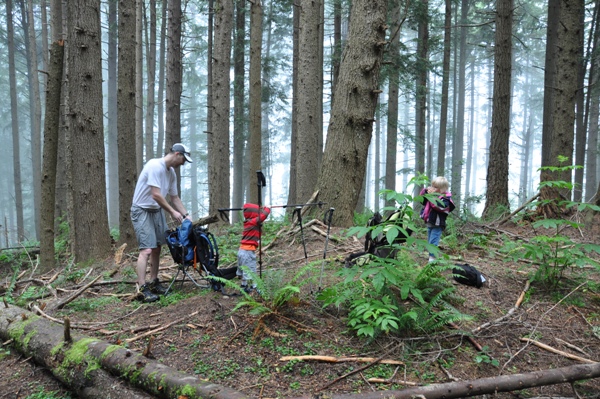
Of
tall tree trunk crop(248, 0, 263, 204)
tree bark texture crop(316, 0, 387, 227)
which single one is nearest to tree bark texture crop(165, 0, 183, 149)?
tall tree trunk crop(248, 0, 263, 204)

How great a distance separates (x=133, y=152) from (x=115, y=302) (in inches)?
199

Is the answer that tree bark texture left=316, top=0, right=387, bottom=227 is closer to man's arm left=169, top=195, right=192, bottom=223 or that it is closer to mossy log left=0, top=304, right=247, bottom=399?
man's arm left=169, top=195, right=192, bottom=223

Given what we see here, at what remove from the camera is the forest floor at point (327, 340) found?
10.5 feet

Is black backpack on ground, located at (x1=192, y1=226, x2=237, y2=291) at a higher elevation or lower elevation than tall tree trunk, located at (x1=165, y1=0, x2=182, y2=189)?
lower

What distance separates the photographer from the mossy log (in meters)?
2.89

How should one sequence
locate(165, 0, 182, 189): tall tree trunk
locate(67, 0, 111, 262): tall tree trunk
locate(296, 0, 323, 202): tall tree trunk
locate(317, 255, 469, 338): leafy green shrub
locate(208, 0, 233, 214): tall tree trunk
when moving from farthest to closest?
1. locate(165, 0, 182, 189): tall tree trunk
2. locate(208, 0, 233, 214): tall tree trunk
3. locate(296, 0, 323, 202): tall tree trunk
4. locate(67, 0, 111, 262): tall tree trunk
5. locate(317, 255, 469, 338): leafy green shrub

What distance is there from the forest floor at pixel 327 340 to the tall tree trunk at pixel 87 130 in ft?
7.90

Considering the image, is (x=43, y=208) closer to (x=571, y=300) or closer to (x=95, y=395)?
(x=95, y=395)

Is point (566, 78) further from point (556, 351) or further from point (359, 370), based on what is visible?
point (359, 370)

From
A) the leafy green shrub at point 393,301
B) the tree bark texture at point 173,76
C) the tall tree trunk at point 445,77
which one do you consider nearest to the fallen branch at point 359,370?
the leafy green shrub at point 393,301

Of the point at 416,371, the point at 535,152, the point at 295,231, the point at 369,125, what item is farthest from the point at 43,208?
the point at 535,152

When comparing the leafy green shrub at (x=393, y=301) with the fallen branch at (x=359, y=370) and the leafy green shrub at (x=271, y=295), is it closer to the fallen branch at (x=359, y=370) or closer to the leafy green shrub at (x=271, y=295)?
the fallen branch at (x=359, y=370)

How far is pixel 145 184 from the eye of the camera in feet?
17.8

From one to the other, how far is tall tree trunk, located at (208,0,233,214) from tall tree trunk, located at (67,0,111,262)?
4.76 metres
